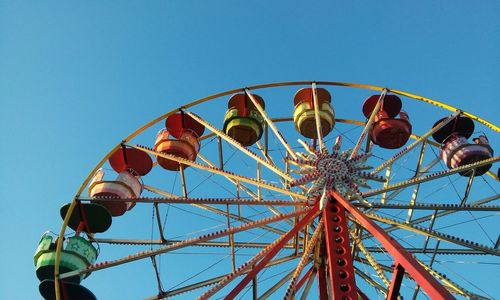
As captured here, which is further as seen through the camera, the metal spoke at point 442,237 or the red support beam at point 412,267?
the metal spoke at point 442,237

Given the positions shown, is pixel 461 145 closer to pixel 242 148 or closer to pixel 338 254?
pixel 242 148

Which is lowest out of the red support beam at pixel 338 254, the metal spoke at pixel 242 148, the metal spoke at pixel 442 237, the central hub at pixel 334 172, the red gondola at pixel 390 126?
the red support beam at pixel 338 254

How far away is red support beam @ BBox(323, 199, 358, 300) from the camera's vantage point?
689 centimetres

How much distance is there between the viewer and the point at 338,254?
749cm

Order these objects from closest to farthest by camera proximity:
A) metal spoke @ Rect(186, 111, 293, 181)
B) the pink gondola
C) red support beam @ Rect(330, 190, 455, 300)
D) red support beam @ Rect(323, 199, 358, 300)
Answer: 1. red support beam @ Rect(330, 190, 455, 300)
2. red support beam @ Rect(323, 199, 358, 300)
3. metal spoke @ Rect(186, 111, 293, 181)
4. the pink gondola

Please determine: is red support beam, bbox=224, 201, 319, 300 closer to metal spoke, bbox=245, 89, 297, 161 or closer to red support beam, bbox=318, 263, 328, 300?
red support beam, bbox=318, 263, 328, 300

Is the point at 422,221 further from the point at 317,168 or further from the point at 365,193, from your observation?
the point at 317,168

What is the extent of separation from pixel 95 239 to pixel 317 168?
190 inches

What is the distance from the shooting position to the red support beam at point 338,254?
6887mm

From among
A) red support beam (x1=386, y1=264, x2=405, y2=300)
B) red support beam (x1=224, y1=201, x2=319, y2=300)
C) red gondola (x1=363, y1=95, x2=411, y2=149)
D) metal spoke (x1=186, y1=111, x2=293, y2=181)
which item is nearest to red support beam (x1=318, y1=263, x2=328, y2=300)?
red support beam (x1=224, y1=201, x2=319, y2=300)

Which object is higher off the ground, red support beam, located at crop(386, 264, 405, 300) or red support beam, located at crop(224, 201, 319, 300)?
→ red support beam, located at crop(224, 201, 319, 300)

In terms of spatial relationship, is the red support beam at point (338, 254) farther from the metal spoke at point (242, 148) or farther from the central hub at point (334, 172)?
the metal spoke at point (242, 148)

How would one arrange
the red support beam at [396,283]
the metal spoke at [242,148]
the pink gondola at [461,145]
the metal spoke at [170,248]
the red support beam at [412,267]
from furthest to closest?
the pink gondola at [461,145], the metal spoke at [242,148], the metal spoke at [170,248], the red support beam at [396,283], the red support beam at [412,267]

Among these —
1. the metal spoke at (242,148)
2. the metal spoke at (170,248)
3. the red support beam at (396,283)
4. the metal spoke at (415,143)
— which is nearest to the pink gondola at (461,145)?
the metal spoke at (415,143)
